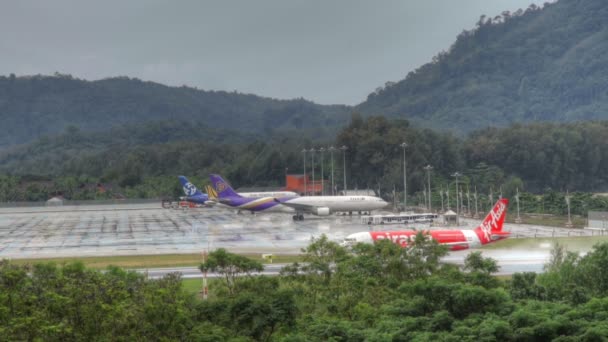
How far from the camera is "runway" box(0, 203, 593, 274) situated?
69.9 m

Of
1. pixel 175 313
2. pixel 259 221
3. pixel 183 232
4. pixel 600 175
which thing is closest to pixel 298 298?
pixel 175 313

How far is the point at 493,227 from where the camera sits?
64.1 metres

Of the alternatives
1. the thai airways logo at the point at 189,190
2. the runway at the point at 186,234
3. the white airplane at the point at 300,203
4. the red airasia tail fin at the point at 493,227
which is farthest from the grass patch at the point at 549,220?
the thai airways logo at the point at 189,190

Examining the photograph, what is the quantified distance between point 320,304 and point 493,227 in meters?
34.4

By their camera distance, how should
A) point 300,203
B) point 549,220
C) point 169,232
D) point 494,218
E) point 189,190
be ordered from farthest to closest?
point 189,190 < point 300,203 < point 549,220 < point 169,232 < point 494,218

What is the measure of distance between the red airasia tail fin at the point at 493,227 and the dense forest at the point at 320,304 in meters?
24.6

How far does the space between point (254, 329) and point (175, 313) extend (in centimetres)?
333

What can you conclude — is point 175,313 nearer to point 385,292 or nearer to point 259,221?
point 385,292

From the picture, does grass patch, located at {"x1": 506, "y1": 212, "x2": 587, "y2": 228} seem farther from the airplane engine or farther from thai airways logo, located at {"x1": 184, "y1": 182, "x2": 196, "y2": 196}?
thai airways logo, located at {"x1": 184, "y1": 182, "x2": 196, "y2": 196}

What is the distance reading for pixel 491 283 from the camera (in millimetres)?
34344

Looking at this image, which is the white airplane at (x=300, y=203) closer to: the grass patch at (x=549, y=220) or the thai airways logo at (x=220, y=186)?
the thai airways logo at (x=220, y=186)

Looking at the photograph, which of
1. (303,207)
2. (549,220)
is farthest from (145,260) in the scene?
(549,220)

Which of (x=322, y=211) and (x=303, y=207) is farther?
(x=303, y=207)

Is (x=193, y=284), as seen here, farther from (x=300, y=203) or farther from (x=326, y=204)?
(x=326, y=204)
